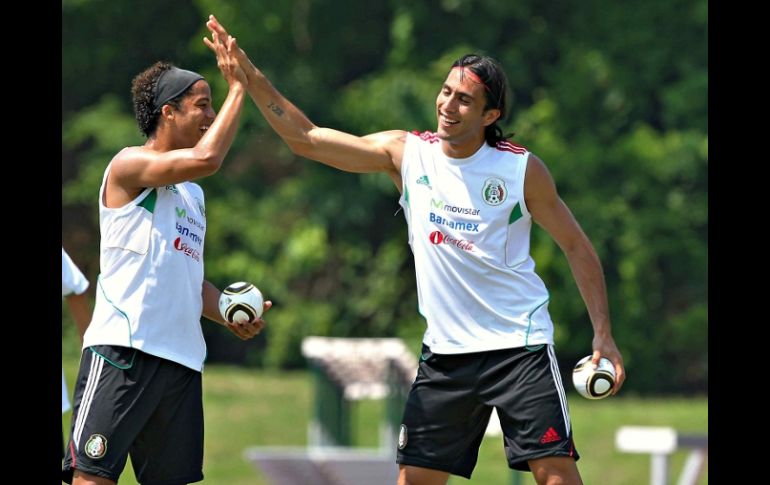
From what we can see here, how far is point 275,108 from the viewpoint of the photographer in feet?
20.3

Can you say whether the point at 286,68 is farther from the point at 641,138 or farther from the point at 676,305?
the point at 676,305

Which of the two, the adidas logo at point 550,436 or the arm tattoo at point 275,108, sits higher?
the arm tattoo at point 275,108

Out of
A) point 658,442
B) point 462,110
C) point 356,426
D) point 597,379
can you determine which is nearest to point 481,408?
point 597,379

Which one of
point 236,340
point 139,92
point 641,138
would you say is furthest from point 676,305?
point 139,92

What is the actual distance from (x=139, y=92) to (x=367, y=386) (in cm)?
785

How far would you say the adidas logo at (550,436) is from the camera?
5883 millimetres

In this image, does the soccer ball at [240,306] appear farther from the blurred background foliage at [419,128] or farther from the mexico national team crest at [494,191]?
the blurred background foliage at [419,128]

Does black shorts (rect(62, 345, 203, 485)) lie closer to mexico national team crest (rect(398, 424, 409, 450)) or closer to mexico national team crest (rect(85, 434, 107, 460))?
mexico national team crest (rect(85, 434, 107, 460))

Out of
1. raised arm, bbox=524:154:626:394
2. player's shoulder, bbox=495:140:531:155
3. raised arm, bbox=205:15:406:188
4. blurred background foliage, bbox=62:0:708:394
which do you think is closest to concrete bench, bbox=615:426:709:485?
raised arm, bbox=524:154:626:394

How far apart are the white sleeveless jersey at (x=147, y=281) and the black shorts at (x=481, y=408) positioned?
0.98 meters

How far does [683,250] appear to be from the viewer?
2000cm

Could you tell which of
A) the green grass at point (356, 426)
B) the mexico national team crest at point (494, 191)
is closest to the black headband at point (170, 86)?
the mexico national team crest at point (494, 191)
